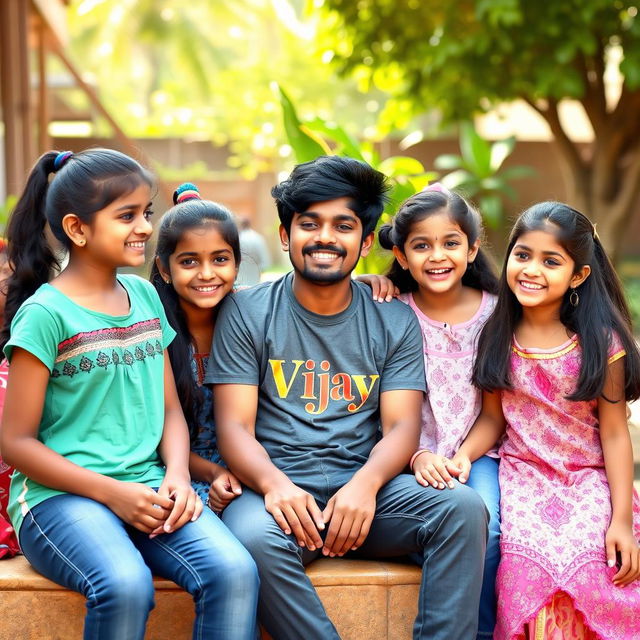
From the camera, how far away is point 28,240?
254 cm

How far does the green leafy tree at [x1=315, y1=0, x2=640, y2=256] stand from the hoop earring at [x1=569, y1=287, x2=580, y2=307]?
16.5 feet

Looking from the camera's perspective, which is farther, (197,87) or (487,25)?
(197,87)

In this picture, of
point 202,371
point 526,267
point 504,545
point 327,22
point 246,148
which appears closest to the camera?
point 504,545

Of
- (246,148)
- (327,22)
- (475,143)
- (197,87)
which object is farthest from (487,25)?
(197,87)

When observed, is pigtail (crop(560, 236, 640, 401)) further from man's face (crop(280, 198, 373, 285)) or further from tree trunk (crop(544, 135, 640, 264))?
tree trunk (crop(544, 135, 640, 264))

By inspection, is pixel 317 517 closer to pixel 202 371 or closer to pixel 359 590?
pixel 359 590

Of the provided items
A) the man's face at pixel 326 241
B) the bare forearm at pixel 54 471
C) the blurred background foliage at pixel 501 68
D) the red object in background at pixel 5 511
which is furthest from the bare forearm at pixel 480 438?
the blurred background foliage at pixel 501 68

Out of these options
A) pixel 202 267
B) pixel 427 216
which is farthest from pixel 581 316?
pixel 202 267

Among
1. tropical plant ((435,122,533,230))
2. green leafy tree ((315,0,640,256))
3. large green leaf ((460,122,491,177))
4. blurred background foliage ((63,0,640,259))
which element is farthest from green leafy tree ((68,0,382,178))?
green leafy tree ((315,0,640,256))

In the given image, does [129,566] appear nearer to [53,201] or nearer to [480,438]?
[53,201]

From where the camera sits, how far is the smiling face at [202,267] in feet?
9.07

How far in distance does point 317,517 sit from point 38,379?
816mm

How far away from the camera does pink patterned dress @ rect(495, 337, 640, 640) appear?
2.42m

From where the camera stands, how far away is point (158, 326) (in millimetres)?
2615
